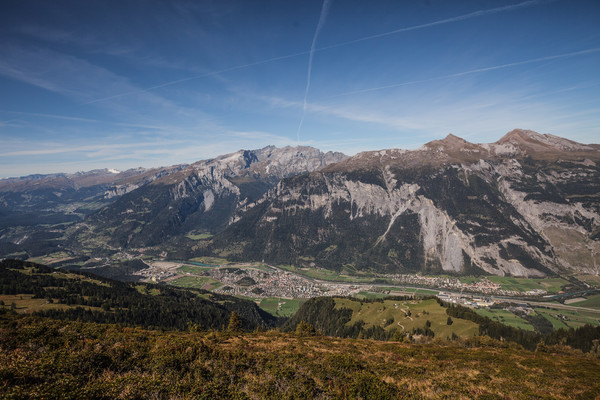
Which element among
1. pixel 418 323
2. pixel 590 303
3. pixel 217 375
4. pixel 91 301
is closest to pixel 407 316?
pixel 418 323

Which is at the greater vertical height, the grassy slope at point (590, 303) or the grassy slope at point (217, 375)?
the grassy slope at point (217, 375)

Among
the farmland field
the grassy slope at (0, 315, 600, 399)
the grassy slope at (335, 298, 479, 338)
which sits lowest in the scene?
the farmland field

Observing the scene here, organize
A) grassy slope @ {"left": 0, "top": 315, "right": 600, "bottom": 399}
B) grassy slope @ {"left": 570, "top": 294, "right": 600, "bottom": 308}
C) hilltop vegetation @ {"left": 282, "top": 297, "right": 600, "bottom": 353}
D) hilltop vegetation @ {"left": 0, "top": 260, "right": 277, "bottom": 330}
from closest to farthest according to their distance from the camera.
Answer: grassy slope @ {"left": 0, "top": 315, "right": 600, "bottom": 399}
hilltop vegetation @ {"left": 282, "top": 297, "right": 600, "bottom": 353}
hilltop vegetation @ {"left": 0, "top": 260, "right": 277, "bottom": 330}
grassy slope @ {"left": 570, "top": 294, "right": 600, "bottom": 308}

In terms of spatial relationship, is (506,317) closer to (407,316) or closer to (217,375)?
(407,316)

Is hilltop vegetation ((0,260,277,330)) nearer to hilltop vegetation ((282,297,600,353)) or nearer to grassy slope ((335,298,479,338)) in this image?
hilltop vegetation ((282,297,600,353))

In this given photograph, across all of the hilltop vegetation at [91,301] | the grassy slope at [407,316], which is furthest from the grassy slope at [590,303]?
the hilltop vegetation at [91,301]

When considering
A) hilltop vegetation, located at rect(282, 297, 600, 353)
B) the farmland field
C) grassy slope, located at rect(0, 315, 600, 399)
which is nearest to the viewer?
grassy slope, located at rect(0, 315, 600, 399)

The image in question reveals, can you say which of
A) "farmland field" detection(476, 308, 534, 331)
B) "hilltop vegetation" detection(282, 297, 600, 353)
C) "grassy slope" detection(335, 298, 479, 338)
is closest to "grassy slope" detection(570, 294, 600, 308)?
"hilltop vegetation" detection(282, 297, 600, 353)

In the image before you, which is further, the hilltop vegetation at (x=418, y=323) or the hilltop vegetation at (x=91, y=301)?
the hilltop vegetation at (x=91, y=301)

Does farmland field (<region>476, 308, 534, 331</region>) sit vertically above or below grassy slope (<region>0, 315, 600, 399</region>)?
below

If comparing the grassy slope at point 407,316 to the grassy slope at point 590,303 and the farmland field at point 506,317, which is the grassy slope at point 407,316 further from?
the grassy slope at point 590,303

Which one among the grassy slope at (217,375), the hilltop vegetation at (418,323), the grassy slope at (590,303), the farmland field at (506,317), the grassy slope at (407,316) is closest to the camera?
the grassy slope at (217,375)

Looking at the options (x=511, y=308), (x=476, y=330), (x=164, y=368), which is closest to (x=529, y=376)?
(x=164, y=368)
